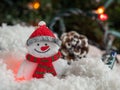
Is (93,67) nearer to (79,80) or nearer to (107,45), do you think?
(79,80)

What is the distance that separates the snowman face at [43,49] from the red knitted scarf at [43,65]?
10 millimetres

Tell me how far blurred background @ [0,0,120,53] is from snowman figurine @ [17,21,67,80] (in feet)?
2.13

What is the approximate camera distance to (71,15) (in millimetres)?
1650

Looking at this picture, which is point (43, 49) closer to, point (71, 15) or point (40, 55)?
point (40, 55)

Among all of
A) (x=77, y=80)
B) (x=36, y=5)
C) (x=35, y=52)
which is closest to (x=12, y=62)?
(x=35, y=52)

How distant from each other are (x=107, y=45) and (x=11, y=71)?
0.67 m

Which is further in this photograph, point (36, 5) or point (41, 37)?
point (36, 5)

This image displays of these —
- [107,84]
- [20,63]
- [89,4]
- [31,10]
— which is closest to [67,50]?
[20,63]

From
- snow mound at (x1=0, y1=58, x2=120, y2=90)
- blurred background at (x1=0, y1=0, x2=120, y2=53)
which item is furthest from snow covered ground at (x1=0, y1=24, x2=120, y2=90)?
blurred background at (x1=0, y1=0, x2=120, y2=53)

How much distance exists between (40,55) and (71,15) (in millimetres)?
904

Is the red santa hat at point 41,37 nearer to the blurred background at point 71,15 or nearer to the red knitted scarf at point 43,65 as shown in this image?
the red knitted scarf at point 43,65

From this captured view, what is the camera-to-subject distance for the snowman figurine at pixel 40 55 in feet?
2.49

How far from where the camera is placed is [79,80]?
27.6 inches

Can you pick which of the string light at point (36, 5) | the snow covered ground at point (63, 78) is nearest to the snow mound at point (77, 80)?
the snow covered ground at point (63, 78)
